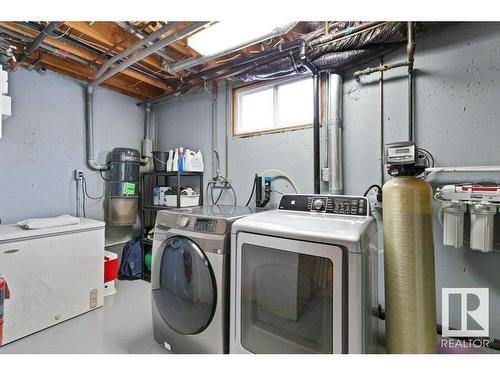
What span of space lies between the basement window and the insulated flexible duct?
1207 millimetres

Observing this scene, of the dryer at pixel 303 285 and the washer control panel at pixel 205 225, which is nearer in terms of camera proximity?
the dryer at pixel 303 285

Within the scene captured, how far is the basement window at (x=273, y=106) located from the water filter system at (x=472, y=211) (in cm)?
120

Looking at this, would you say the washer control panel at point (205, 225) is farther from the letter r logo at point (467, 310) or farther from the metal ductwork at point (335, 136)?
the letter r logo at point (467, 310)

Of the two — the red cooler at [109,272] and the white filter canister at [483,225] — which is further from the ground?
the white filter canister at [483,225]

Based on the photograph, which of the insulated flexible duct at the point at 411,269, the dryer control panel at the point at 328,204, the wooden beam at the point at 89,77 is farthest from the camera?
the wooden beam at the point at 89,77

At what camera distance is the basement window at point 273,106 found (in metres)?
2.27

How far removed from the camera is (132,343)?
173 centimetres

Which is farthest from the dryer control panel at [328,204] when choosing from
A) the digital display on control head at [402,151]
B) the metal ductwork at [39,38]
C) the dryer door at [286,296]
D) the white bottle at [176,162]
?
the metal ductwork at [39,38]

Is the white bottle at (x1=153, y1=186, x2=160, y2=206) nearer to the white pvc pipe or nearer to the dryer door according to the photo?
the dryer door

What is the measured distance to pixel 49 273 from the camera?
6.34 ft

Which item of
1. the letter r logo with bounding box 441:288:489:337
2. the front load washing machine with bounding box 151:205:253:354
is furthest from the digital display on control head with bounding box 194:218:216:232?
the letter r logo with bounding box 441:288:489:337

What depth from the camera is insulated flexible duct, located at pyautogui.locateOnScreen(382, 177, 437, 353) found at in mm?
1170

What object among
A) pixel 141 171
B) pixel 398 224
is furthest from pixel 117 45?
pixel 398 224

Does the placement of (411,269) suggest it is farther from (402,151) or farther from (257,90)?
(257,90)
